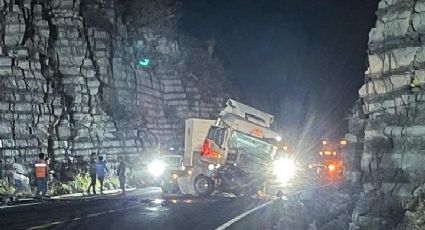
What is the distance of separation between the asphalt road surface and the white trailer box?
17.7 feet

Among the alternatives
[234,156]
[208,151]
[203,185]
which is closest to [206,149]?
[208,151]

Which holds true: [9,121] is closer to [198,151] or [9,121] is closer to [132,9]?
[198,151]

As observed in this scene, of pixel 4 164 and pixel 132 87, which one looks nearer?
pixel 4 164

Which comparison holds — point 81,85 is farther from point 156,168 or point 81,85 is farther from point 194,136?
point 194,136

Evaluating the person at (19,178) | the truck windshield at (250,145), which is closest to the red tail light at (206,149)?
the truck windshield at (250,145)

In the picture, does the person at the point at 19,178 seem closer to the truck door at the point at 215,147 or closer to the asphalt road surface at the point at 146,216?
the asphalt road surface at the point at 146,216

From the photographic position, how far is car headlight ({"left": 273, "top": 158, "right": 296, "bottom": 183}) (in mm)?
29648

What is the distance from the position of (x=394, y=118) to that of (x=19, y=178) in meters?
25.0

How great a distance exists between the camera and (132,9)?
1929 inches

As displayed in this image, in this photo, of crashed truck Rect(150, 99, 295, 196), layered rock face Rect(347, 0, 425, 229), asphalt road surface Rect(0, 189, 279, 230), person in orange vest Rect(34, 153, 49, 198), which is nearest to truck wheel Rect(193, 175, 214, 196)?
crashed truck Rect(150, 99, 295, 196)

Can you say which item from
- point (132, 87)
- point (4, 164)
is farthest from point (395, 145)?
point (132, 87)

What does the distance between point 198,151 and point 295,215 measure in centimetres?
1327

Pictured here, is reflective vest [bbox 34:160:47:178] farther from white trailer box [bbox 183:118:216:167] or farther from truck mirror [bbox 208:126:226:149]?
truck mirror [bbox 208:126:226:149]

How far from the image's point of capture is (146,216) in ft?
62.0
